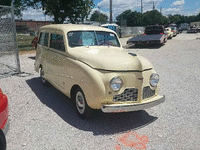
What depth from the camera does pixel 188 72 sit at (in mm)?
7906

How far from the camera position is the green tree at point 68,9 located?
1684 cm

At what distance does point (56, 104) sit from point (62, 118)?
0.80 meters

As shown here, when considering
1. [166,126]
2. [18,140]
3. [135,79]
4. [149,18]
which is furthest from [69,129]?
[149,18]

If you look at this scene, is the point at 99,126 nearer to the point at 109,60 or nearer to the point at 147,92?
the point at 147,92

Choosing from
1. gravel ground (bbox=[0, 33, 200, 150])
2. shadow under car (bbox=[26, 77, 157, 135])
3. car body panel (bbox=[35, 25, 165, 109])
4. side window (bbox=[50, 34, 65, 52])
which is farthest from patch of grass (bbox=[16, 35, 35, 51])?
car body panel (bbox=[35, 25, 165, 109])

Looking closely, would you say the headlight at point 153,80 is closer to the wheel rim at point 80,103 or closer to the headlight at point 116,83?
the headlight at point 116,83

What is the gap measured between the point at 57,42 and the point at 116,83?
85.9 inches

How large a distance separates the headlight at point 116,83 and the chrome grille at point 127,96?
5.7 inches

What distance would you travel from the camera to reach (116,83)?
3336mm

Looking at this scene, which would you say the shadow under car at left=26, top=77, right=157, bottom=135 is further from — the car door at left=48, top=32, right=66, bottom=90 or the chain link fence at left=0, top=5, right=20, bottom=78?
the chain link fence at left=0, top=5, right=20, bottom=78

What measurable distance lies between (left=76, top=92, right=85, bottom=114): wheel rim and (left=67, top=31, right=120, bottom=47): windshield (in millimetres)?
1210

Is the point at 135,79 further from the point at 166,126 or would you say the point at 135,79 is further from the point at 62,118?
the point at 62,118

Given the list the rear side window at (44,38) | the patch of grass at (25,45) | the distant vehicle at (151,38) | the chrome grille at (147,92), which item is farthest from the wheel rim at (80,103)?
the patch of grass at (25,45)

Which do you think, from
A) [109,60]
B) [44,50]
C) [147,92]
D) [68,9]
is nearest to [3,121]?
[109,60]
